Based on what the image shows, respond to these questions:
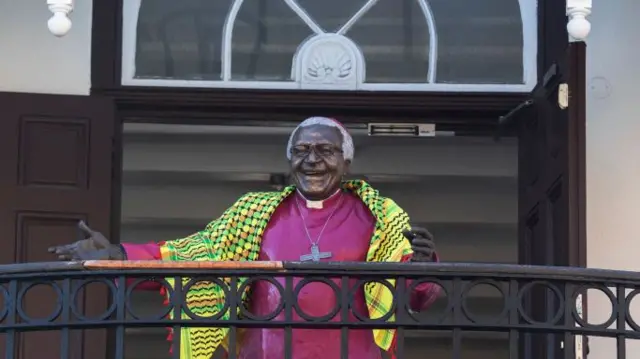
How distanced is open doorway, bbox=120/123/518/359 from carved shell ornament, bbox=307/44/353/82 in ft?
3.96

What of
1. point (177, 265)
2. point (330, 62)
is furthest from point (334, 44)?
point (177, 265)

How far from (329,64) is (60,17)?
1.18m

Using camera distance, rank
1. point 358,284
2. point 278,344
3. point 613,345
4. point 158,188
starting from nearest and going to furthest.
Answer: point 358,284 → point 278,344 → point 613,345 → point 158,188

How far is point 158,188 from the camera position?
8906 millimetres

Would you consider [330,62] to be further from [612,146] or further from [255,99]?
[612,146]

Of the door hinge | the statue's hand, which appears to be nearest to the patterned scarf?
the statue's hand

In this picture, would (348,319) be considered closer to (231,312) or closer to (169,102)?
(231,312)

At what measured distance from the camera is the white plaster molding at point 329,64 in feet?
22.8

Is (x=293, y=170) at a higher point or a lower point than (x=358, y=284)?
higher

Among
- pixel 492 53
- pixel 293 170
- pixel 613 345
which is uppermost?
A: pixel 492 53

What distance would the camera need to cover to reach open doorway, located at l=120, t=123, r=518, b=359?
8.52 metres

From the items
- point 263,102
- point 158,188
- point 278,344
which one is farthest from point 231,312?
point 158,188

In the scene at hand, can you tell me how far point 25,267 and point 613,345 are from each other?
114 inches

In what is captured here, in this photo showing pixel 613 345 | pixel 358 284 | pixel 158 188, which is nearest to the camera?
pixel 358 284
